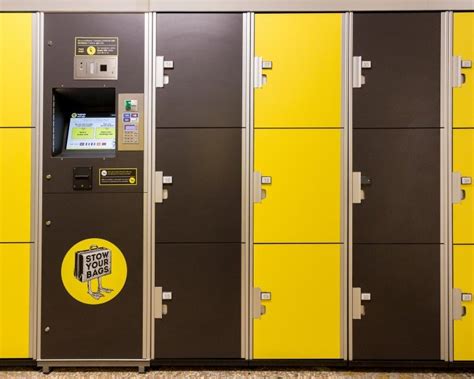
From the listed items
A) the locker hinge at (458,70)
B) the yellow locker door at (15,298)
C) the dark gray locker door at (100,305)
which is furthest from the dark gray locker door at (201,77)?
the locker hinge at (458,70)

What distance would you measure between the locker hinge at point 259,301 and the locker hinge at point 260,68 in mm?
1299

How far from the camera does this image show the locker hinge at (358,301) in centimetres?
215

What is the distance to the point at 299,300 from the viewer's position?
2.16m

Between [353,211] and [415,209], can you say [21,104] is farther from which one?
[415,209]

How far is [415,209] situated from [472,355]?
99 centimetres

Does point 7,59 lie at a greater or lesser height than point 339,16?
lesser

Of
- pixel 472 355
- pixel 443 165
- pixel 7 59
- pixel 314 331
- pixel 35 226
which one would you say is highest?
pixel 7 59

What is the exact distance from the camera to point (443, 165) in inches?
84.7

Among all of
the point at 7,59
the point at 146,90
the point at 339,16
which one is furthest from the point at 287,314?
the point at 7,59

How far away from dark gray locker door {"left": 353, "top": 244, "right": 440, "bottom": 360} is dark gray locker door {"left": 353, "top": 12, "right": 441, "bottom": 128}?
820 millimetres

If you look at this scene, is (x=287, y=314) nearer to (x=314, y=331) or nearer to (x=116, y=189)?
(x=314, y=331)

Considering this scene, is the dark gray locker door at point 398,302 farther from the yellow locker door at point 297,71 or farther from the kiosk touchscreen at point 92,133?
the kiosk touchscreen at point 92,133

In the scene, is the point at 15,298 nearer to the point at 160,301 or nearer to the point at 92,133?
the point at 160,301

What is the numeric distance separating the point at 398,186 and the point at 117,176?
69.7 inches
